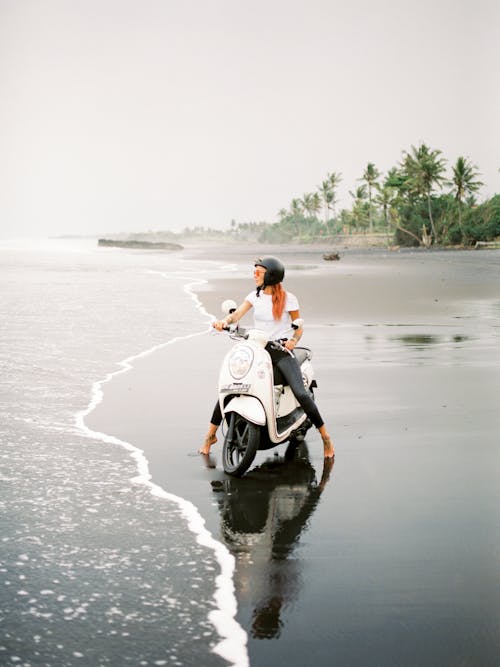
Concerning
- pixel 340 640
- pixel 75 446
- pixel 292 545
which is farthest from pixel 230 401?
pixel 340 640

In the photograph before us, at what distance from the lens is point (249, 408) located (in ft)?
22.2

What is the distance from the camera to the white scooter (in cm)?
673

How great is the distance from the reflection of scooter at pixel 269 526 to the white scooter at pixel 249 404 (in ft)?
0.71

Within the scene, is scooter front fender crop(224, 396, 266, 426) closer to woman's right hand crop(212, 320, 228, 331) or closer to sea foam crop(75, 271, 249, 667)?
woman's right hand crop(212, 320, 228, 331)

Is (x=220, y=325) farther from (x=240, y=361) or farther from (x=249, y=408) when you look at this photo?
(x=249, y=408)

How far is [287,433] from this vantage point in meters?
7.14

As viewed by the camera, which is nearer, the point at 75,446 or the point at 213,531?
the point at 213,531

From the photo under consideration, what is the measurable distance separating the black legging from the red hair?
24 centimetres

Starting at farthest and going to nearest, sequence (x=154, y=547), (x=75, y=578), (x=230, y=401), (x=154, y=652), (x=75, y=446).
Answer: (x=75, y=446), (x=230, y=401), (x=154, y=547), (x=75, y=578), (x=154, y=652)

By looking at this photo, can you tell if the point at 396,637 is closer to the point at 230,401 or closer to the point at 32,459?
the point at 230,401

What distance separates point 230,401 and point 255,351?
1.38 feet

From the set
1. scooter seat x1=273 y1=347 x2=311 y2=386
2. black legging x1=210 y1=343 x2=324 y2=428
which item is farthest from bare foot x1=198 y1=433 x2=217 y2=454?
scooter seat x1=273 y1=347 x2=311 y2=386

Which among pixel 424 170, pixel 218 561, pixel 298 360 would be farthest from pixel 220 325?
pixel 424 170

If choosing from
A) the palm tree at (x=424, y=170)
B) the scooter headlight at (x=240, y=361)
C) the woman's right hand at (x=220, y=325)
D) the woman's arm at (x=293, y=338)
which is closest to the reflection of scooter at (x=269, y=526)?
the scooter headlight at (x=240, y=361)
